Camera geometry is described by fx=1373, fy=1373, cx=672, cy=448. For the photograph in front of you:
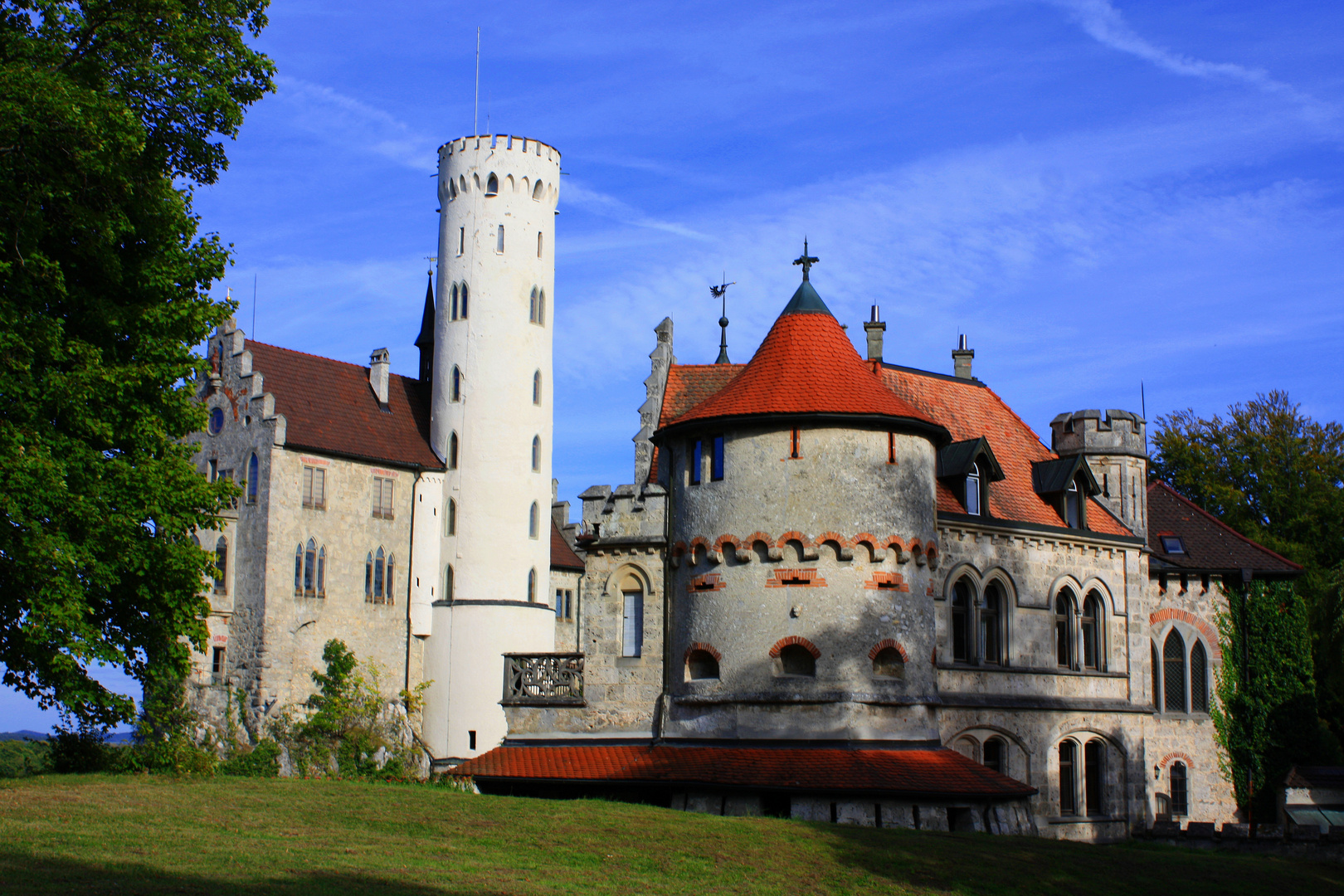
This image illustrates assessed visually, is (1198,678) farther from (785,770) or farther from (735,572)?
(785,770)

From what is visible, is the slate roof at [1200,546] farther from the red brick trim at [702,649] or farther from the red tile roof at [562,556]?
the red tile roof at [562,556]

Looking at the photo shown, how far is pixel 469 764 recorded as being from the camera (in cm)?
2798

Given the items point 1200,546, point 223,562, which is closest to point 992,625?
point 1200,546

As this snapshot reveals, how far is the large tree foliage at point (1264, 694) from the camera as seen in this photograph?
118 feet

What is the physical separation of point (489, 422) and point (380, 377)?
15.9ft

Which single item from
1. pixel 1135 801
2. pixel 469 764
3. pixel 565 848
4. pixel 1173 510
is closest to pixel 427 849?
pixel 565 848

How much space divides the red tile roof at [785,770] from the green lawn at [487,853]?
1.54m

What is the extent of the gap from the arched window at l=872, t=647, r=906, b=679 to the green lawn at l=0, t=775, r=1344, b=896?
4017 mm

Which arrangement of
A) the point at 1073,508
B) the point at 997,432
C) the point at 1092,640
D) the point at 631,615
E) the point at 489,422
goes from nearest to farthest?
the point at 631,615, the point at 1092,640, the point at 1073,508, the point at 997,432, the point at 489,422

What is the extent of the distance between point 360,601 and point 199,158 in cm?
2287

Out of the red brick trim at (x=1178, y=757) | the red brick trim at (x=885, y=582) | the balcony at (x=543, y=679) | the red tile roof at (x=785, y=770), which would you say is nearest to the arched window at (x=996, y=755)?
the red tile roof at (x=785, y=770)

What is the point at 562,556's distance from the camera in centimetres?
5306

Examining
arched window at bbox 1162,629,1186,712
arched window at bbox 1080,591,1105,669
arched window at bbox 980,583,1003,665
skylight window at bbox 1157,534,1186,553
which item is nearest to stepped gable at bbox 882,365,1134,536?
arched window at bbox 980,583,1003,665

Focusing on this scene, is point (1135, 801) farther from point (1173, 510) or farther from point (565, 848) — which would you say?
point (565, 848)
